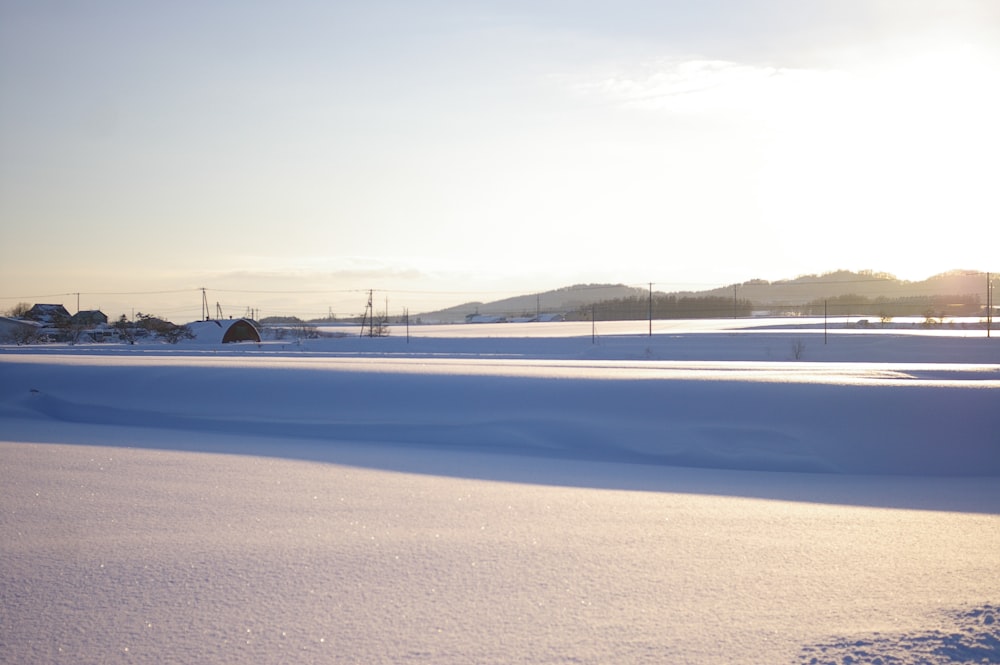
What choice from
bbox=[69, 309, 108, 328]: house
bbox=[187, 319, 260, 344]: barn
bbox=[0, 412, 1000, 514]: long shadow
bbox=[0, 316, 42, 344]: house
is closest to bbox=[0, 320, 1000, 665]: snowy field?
bbox=[0, 412, 1000, 514]: long shadow

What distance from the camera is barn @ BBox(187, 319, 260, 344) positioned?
22.2m

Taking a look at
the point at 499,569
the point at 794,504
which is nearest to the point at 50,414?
the point at 499,569

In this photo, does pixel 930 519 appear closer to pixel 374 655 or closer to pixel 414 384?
pixel 374 655

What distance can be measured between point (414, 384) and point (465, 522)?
3464 mm

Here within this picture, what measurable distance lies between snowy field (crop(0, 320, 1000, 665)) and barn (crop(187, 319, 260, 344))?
15.2 m

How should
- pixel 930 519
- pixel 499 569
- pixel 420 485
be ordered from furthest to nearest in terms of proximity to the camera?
pixel 420 485
pixel 930 519
pixel 499 569

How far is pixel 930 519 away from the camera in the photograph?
3.50m

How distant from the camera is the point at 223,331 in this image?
22516 mm

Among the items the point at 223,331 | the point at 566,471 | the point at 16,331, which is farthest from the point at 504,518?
the point at 16,331

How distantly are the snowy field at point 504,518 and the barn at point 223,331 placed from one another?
1518 centimetres

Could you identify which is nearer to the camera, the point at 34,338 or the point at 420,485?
the point at 420,485

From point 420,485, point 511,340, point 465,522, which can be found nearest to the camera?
point 465,522

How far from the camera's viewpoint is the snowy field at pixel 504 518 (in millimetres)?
2143

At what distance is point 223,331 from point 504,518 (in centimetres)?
2089
